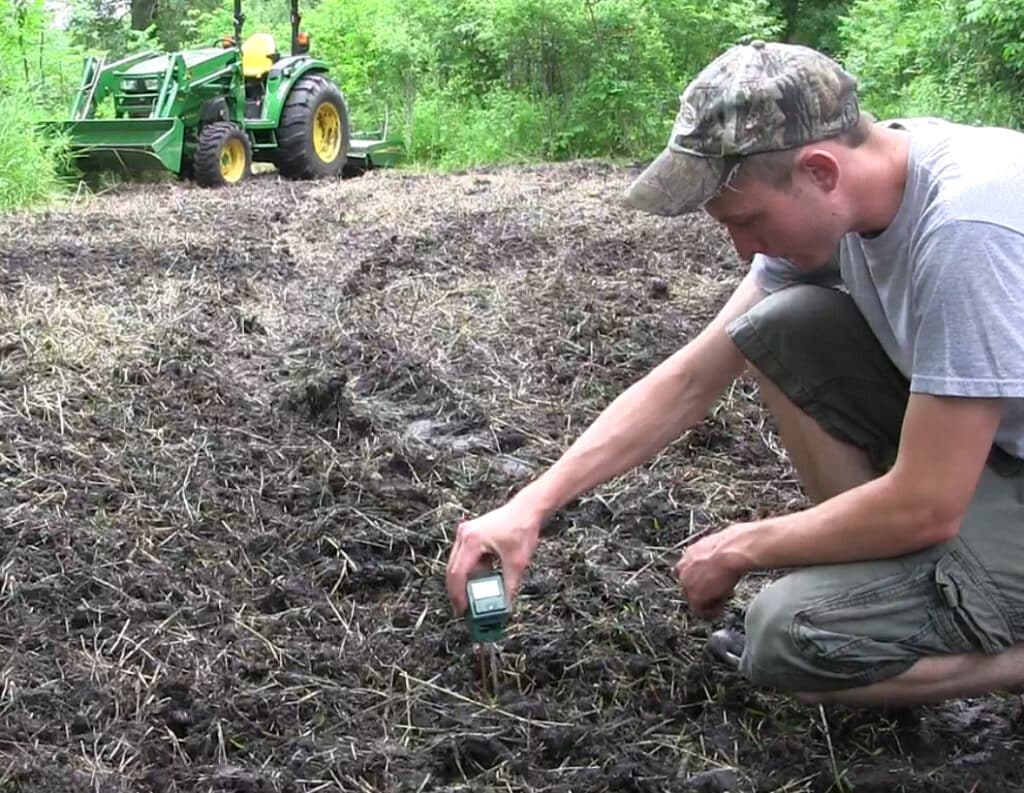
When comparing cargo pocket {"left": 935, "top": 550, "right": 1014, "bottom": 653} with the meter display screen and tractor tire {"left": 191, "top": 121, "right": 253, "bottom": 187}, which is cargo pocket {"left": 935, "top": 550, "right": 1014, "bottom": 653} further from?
tractor tire {"left": 191, "top": 121, "right": 253, "bottom": 187}

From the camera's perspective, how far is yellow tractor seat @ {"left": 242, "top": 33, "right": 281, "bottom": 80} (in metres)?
9.36

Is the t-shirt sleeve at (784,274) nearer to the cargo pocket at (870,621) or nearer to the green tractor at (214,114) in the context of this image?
the cargo pocket at (870,621)

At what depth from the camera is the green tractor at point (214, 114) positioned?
8.09m

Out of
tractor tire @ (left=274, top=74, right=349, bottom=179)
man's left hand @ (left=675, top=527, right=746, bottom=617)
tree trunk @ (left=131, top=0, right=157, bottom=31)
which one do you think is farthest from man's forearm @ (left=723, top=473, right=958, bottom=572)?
tree trunk @ (left=131, top=0, right=157, bottom=31)

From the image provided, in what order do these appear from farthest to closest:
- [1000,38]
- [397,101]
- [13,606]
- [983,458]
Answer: [397,101]
[1000,38]
[13,606]
[983,458]

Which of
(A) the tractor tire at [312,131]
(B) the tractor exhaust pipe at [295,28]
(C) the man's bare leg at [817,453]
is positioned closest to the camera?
(C) the man's bare leg at [817,453]

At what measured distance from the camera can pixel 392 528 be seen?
270 cm

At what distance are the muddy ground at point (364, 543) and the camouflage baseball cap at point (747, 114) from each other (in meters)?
0.92

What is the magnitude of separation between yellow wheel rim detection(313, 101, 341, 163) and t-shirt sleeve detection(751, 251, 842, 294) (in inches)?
307

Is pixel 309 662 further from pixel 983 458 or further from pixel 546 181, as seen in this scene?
pixel 546 181

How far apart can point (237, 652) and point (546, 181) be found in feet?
18.8

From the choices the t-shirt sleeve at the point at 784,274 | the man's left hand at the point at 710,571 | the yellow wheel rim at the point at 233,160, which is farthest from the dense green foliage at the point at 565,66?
the man's left hand at the point at 710,571

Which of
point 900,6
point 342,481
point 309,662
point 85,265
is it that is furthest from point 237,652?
point 900,6

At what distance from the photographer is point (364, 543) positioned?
8.65 feet
